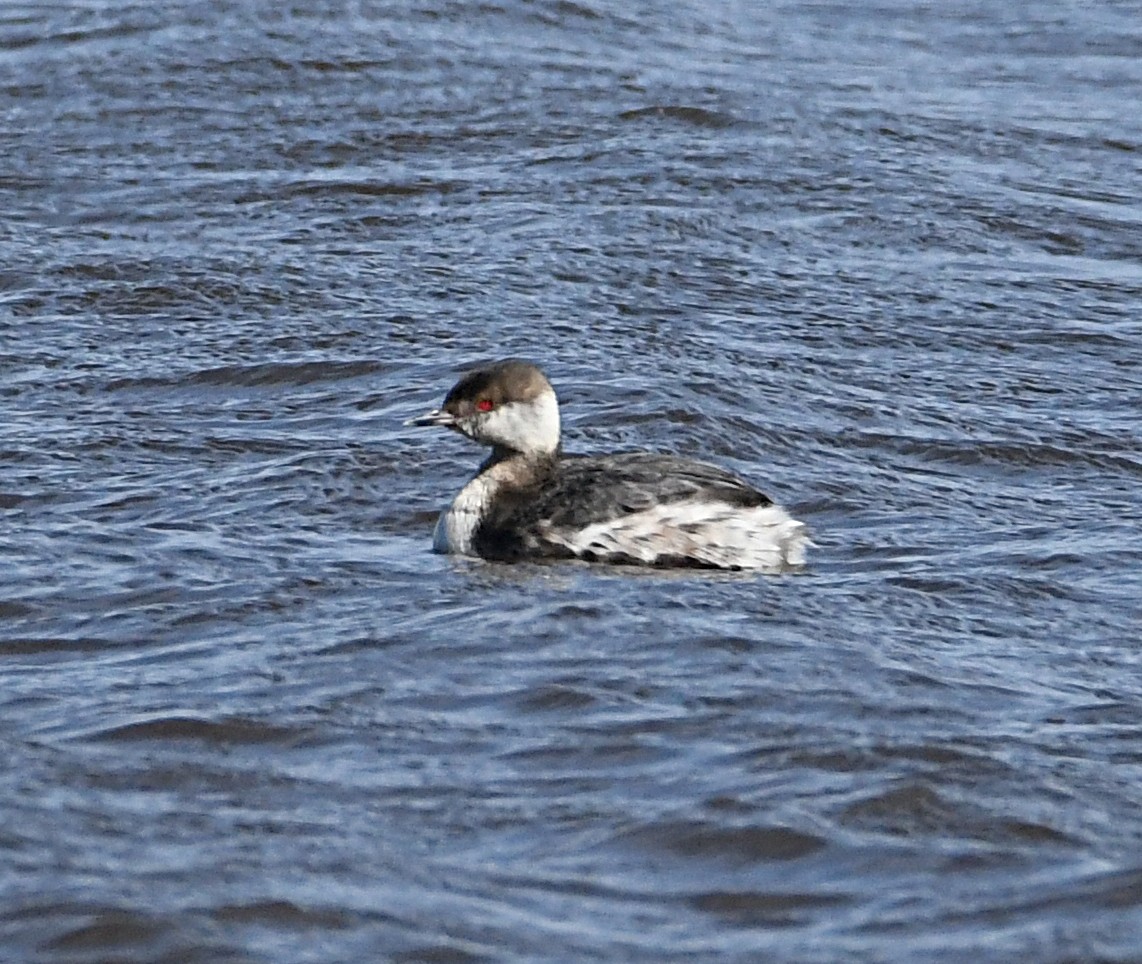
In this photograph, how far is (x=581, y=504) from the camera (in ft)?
25.8

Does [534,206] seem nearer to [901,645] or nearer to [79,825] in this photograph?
[901,645]

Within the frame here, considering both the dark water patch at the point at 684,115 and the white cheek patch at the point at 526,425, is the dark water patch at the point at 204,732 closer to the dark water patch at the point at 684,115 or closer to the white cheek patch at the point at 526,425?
the white cheek patch at the point at 526,425

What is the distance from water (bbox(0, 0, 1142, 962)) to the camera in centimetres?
539

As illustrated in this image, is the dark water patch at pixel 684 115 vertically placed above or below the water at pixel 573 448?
above

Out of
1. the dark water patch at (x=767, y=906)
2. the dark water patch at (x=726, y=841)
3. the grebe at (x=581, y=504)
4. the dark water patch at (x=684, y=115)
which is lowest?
the dark water patch at (x=767, y=906)

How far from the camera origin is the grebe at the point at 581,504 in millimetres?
7762

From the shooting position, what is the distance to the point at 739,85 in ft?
48.5

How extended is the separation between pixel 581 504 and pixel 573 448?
4.70 ft

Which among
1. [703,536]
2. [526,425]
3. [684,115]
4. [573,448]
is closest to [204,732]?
[703,536]

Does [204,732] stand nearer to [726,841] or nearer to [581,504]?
[726,841]

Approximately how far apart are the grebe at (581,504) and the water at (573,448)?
138mm

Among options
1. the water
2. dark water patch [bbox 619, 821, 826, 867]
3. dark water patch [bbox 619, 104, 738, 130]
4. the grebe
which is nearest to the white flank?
the grebe

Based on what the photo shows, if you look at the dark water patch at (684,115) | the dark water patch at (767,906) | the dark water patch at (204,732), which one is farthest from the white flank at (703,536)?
the dark water patch at (684,115)

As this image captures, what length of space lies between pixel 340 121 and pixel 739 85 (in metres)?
2.58
